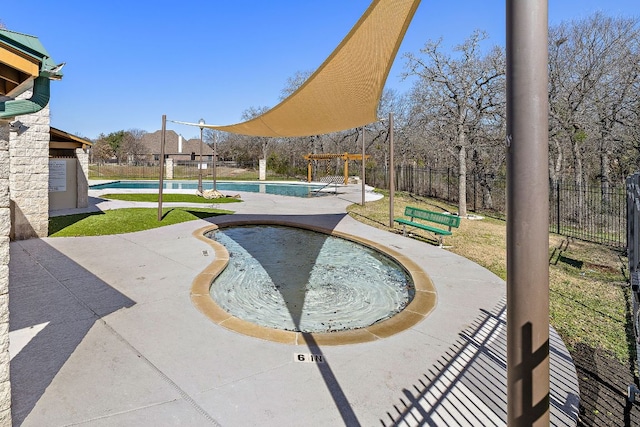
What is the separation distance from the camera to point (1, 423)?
171 centimetres

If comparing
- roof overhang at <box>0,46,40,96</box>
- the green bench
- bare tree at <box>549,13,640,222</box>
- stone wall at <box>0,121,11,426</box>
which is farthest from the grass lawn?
bare tree at <box>549,13,640,222</box>

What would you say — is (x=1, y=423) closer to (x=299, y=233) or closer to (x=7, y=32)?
(x=7, y=32)

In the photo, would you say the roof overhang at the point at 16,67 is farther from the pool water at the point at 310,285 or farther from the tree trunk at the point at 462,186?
the tree trunk at the point at 462,186

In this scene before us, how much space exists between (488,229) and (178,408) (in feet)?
27.2

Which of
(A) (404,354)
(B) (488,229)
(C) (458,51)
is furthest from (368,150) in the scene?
(A) (404,354)

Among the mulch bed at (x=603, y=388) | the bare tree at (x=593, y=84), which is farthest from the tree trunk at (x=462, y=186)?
the mulch bed at (x=603, y=388)

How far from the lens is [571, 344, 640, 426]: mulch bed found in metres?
2.14

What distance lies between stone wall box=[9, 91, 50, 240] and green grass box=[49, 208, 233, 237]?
51 centimetres

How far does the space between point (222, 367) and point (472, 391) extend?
175 cm

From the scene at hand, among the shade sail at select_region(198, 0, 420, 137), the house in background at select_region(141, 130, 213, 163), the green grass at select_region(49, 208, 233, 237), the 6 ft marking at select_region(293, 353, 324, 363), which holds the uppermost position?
the house in background at select_region(141, 130, 213, 163)

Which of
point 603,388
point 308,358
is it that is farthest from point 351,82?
point 603,388

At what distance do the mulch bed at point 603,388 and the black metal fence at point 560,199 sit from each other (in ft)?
19.7

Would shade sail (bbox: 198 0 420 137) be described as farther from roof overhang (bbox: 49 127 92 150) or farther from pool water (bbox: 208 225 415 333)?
roof overhang (bbox: 49 127 92 150)

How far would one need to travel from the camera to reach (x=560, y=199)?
1037cm
